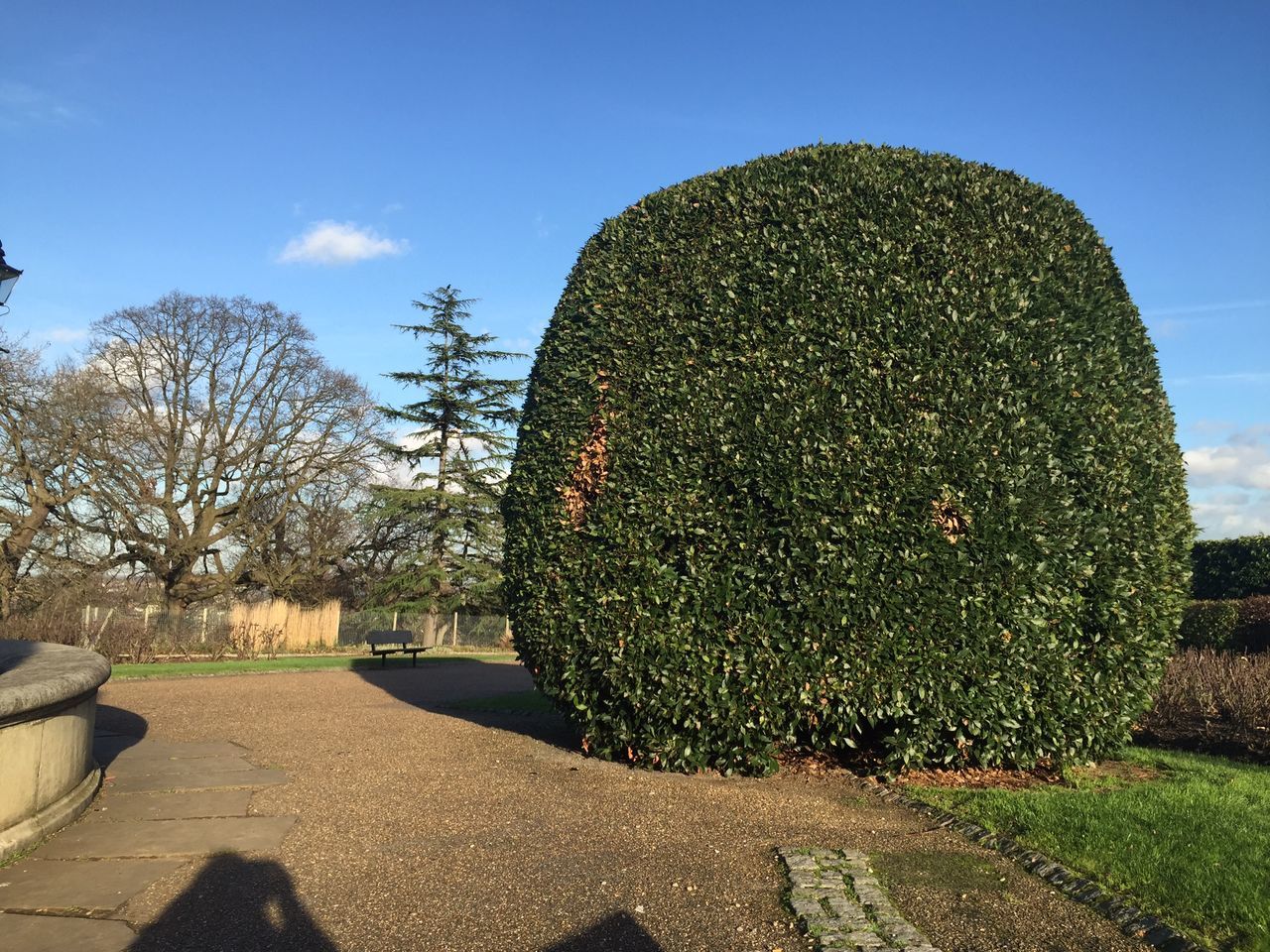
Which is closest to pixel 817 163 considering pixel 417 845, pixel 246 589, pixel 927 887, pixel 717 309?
pixel 717 309

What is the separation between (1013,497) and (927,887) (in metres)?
3.01

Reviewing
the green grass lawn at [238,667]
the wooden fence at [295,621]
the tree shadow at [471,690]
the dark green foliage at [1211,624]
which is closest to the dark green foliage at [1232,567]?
the dark green foliage at [1211,624]

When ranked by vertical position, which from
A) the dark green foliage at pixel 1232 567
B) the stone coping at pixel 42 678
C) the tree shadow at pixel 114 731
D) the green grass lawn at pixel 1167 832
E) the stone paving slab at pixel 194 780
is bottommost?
the tree shadow at pixel 114 731

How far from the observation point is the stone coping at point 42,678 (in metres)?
4.50

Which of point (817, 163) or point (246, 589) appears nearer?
point (817, 163)

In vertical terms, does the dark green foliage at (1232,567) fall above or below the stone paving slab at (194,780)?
above

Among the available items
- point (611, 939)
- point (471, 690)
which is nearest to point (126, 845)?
point (611, 939)

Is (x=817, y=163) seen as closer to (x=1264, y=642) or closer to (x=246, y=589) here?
(x=1264, y=642)

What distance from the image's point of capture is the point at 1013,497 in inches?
238

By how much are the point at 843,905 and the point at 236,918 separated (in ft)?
9.37

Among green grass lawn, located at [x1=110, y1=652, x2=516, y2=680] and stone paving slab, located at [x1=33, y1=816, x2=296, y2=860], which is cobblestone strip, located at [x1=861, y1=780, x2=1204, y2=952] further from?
green grass lawn, located at [x1=110, y1=652, x2=516, y2=680]

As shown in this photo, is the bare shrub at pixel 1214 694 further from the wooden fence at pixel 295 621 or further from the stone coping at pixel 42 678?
the wooden fence at pixel 295 621

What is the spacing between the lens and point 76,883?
4.27 m

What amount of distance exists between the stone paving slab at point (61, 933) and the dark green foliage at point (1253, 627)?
12.9 metres
